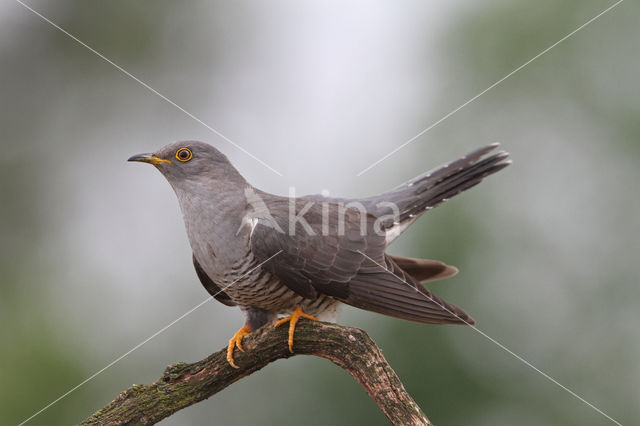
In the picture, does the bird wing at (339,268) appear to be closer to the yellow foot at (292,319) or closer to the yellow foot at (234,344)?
the yellow foot at (292,319)

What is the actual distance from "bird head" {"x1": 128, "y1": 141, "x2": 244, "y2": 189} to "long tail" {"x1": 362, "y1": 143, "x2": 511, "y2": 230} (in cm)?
100

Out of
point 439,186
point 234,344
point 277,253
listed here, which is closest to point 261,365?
point 234,344

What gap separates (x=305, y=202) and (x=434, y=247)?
1349 mm

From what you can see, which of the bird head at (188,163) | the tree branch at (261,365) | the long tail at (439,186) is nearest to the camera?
the tree branch at (261,365)

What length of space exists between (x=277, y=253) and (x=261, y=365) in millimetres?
498

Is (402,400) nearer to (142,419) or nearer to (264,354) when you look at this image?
(264,354)

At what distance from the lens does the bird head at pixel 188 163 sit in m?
2.85

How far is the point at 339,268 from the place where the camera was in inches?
115

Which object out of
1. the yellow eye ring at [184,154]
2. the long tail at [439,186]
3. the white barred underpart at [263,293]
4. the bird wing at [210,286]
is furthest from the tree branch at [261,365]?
the long tail at [439,186]

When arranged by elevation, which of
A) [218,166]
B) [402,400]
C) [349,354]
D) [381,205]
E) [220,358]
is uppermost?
[218,166]

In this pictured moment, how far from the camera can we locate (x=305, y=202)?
3.17m

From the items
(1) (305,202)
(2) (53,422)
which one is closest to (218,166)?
(1) (305,202)

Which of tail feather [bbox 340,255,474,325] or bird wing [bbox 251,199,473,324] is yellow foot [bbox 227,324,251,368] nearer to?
bird wing [bbox 251,199,473,324]

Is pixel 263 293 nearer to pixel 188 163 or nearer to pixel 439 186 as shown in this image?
pixel 188 163
